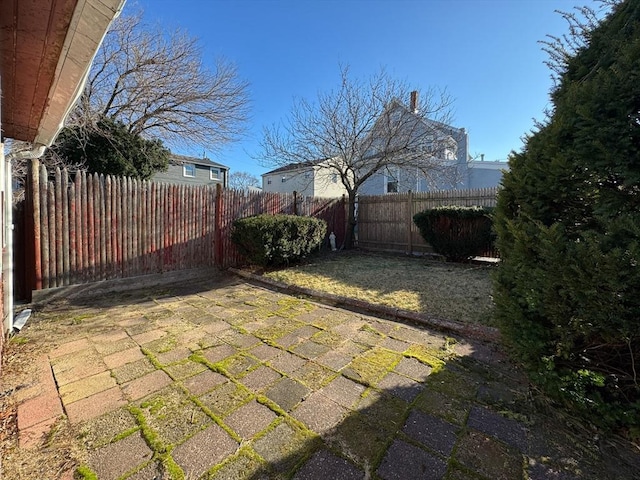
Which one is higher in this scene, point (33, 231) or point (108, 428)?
point (33, 231)

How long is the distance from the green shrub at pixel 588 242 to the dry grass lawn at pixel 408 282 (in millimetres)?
1517

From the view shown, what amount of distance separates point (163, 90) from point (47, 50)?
928 cm

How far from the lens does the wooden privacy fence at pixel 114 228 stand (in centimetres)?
407

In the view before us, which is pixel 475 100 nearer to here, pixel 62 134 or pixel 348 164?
pixel 348 164

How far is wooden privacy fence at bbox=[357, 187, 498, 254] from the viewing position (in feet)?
26.5

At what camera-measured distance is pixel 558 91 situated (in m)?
2.23

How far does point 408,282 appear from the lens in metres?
5.13

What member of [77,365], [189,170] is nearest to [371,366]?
[77,365]

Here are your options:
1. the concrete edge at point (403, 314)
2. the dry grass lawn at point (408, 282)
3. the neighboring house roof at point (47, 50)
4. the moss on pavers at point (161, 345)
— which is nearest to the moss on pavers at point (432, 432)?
the concrete edge at point (403, 314)

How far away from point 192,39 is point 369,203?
801 cm

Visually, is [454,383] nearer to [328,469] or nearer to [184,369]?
[328,469]

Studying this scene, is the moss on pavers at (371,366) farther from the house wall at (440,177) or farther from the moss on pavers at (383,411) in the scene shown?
the house wall at (440,177)

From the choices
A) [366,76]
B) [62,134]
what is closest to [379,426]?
[366,76]

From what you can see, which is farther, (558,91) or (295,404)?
(558,91)
